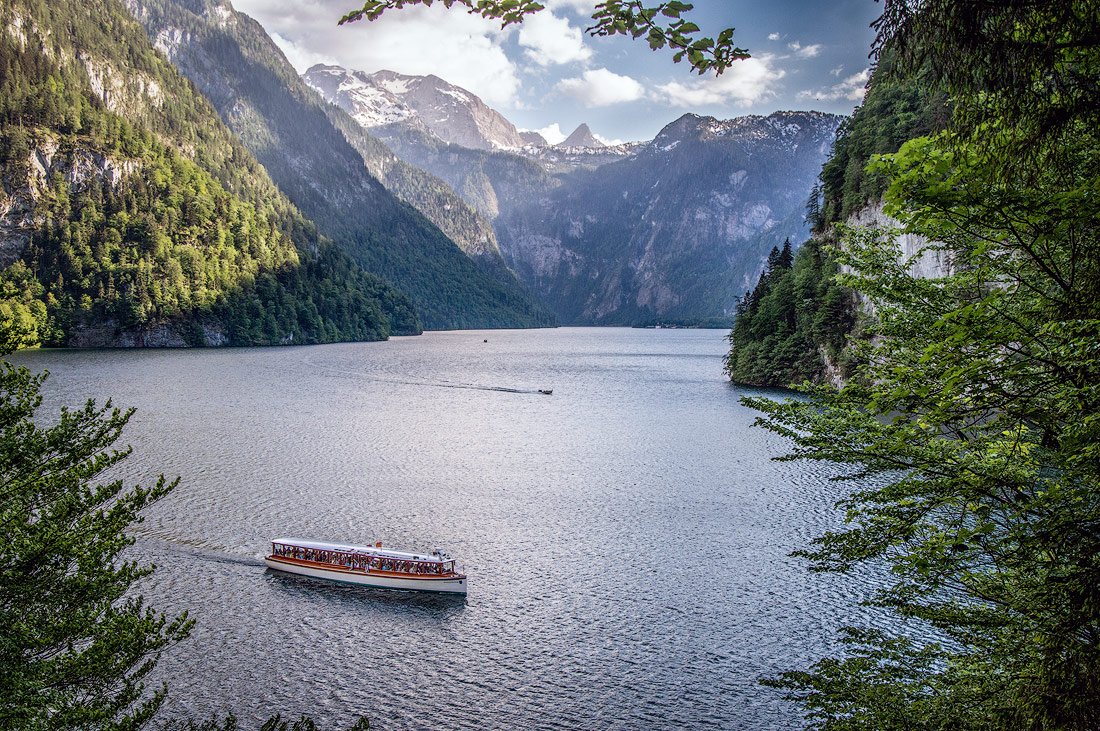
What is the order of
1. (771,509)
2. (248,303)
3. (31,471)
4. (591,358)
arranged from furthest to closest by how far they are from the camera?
(248,303), (591,358), (771,509), (31,471)

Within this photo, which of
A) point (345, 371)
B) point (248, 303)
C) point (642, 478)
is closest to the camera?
point (642, 478)

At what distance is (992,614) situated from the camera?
36.4ft

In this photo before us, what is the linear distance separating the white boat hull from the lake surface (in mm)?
555

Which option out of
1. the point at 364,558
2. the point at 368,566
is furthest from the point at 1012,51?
the point at 364,558

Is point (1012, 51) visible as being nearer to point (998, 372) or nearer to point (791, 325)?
point (998, 372)

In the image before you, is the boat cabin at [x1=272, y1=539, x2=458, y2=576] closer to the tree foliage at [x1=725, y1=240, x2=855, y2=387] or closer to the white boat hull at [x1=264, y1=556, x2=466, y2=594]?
the white boat hull at [x1=264, y1=556, x2=466, y2=594]

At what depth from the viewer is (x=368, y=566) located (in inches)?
1361

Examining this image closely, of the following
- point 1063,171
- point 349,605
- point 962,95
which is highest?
point 962,95

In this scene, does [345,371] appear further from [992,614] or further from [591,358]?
[992,614]

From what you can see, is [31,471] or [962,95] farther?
[31,471]

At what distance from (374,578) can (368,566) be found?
0.74 meters

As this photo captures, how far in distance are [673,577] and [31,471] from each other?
2868 centimetres

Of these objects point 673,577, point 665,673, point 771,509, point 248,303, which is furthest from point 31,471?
point 248,303

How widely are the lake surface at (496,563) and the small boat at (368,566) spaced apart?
70cm
